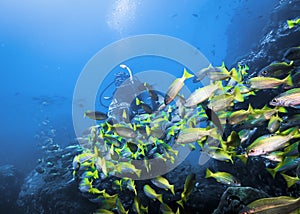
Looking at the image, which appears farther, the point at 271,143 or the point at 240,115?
the point at 240,115

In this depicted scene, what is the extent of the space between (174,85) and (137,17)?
48987 millimetres

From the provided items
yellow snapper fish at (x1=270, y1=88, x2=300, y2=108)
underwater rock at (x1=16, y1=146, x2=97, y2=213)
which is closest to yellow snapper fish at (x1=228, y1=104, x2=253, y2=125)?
yellow snapper fish at (x1=270, y1=88, x2=300, y2=108)

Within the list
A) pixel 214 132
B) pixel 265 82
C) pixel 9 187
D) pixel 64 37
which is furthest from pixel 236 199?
pixel 64 37

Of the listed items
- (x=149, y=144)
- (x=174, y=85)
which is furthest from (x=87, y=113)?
(x=174, y=85)

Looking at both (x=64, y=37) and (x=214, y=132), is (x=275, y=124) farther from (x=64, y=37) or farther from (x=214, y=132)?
(x=64, y=37)

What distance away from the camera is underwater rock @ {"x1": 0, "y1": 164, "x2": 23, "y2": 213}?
10.1 meters

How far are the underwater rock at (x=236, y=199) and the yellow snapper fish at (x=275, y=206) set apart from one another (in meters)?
1.28

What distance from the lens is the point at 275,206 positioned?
5.95 ft

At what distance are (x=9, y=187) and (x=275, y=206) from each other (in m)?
12.8

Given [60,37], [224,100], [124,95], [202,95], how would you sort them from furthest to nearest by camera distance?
Result: [60,37] → [124,95] → [224,100] → [202,95]

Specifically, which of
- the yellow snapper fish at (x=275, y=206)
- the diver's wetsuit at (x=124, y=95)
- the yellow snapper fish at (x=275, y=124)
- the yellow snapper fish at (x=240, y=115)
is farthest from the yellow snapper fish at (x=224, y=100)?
the diver's wetsuit at (x=124, y=95)

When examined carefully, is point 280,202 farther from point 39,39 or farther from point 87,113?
point 39,39

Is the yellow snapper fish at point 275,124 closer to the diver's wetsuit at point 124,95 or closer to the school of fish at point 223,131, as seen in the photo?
the school of fish at point 223,131

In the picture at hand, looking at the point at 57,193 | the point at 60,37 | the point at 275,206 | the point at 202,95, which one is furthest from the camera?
the point at 60,37
